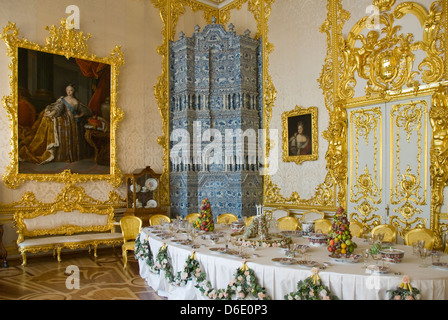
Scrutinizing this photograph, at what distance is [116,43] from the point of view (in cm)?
891

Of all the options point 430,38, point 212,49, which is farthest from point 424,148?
point 212,49

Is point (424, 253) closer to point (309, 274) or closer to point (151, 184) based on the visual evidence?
point (309, 274)

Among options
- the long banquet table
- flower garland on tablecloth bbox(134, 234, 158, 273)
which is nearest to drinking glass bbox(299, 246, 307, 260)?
the long banquet table

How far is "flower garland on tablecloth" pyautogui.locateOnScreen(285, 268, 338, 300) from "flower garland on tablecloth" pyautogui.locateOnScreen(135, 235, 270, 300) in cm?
37

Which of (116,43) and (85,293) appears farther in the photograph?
(116,43)

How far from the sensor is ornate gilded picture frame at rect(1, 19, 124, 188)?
7508mm

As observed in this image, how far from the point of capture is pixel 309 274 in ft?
10.5

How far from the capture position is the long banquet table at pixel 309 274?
9.73 ft

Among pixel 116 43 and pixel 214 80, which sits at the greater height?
pixel 116 43

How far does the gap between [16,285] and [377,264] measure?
5329 mm

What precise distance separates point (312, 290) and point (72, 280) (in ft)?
14.7

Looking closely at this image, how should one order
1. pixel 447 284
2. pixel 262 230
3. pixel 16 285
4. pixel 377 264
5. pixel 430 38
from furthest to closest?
pixel 430 38
pixel 16 285
pixel 262 230
pixel 377 264
pixel 447 284

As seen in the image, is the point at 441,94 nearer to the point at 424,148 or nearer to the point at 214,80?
the point at 424,148

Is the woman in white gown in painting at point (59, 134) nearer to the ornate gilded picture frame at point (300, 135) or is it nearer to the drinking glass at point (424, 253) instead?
the ornate gilded picture frame at point (300, 135)
